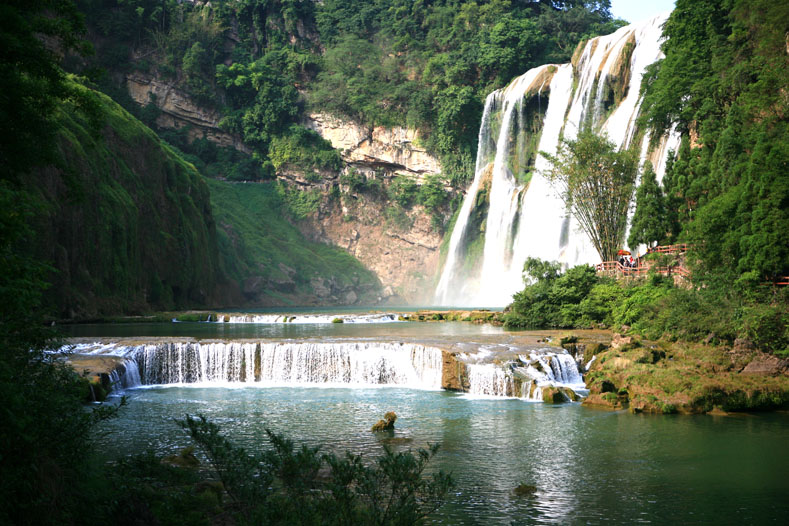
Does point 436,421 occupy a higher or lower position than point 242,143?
lower

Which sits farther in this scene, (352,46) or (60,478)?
(352,46)

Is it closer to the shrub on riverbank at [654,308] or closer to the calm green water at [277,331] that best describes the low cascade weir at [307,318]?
the calm green water at [277,331]

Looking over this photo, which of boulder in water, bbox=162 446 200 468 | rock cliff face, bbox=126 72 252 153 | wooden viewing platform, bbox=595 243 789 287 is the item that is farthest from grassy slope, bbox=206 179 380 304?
boulder in water, bbox=162 446 200 468

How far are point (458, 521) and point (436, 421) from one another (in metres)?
6.55

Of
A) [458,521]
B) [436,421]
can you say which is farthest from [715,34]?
[458,521]

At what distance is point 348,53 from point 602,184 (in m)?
48.6

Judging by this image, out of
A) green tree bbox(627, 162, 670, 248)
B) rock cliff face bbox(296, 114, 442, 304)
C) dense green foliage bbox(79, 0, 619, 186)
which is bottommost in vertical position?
green tree bbox(627, 162, 670, 248)

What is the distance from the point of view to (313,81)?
252 ft

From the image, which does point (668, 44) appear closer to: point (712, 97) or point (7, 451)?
point (712, 97)

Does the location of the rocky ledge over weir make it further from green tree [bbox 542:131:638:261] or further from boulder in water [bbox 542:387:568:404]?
green tree [bbox 542:131:638:261]

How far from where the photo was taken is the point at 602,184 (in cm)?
3428

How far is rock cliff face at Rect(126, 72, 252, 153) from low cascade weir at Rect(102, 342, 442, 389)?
54376mm

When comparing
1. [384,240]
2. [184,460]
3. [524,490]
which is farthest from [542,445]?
[384,240]

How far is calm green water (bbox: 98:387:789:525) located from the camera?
10367mm
